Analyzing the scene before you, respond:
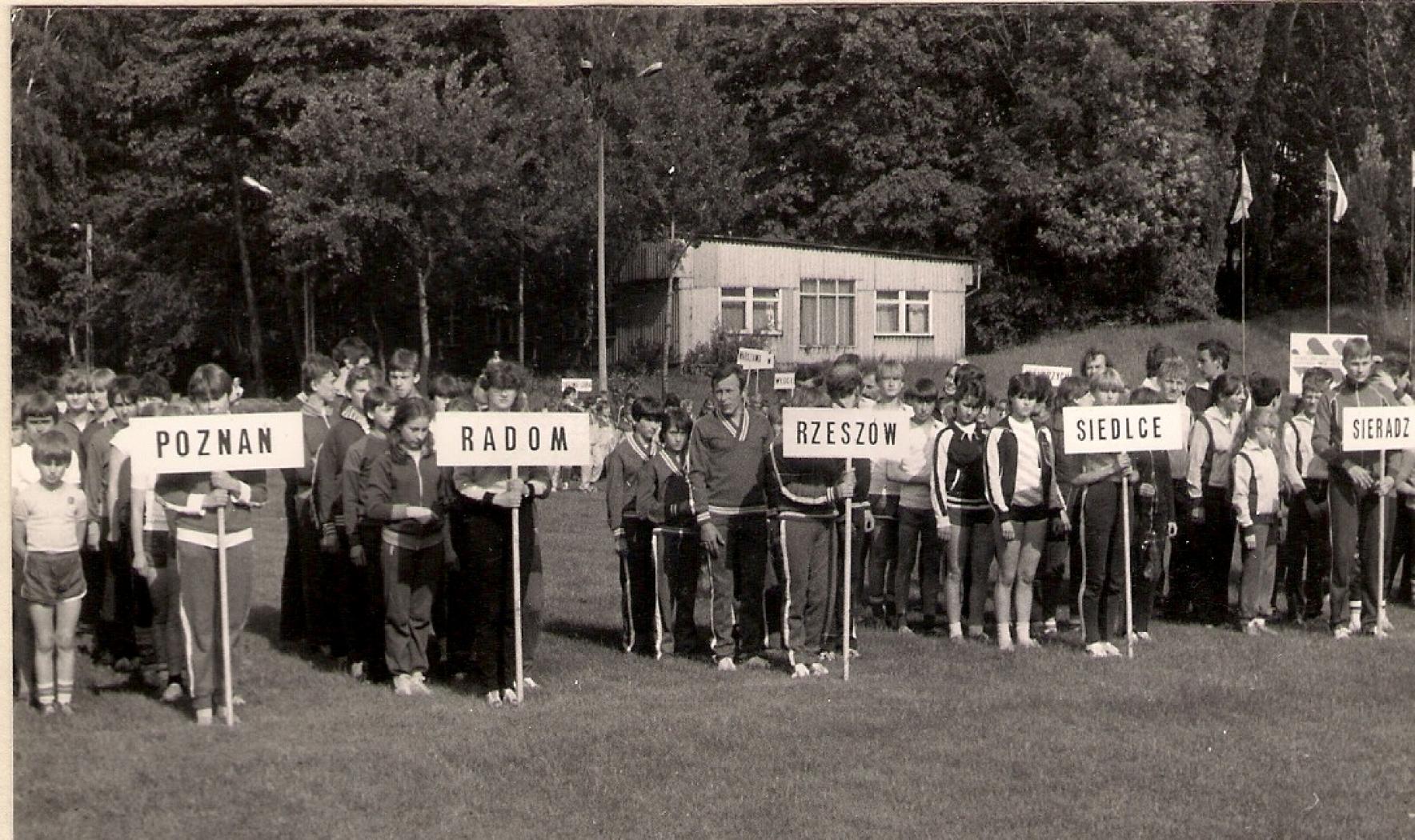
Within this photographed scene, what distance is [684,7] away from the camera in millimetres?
7461

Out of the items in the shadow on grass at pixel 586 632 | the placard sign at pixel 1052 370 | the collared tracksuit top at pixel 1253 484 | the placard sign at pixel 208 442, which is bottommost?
the shadow on grass at pixel 586 632

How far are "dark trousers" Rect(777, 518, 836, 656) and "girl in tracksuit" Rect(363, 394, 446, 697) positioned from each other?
2.00 meters

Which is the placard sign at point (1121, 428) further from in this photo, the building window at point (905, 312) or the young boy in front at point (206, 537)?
the young boy in front at point (206, 537)

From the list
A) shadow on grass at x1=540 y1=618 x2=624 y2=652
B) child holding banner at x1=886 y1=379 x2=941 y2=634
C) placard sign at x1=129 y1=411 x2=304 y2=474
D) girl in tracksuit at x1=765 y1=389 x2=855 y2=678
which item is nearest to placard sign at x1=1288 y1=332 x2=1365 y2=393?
child holding banner at x1=886 y1=379 x2=941 y2=634

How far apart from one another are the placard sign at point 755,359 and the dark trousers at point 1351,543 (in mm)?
3895

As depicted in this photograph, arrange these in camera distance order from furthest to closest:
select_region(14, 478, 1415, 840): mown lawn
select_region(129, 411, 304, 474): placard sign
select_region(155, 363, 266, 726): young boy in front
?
select_region(155, 363, 266, 726): young boy in front, select_region(129, 411, 304, 474): placard sign, select_region(14, 478, 1415, 840): mown lawn

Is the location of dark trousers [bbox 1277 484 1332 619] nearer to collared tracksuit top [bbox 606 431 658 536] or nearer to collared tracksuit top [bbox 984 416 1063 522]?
collared tracksuit top [bbox 984 416 1063 522]

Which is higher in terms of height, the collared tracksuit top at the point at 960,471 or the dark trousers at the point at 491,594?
the collared tracksuit top at the point at 960,471

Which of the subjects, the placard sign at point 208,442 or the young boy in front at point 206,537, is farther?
the young boy in front at point 206,537

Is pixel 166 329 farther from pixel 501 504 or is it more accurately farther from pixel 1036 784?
pixel 1036 784

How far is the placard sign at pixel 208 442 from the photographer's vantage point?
6883 mm

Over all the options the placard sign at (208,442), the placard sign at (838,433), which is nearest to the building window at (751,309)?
the placard sign at (838,433)

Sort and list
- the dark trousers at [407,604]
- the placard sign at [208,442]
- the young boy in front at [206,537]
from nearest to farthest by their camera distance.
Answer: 1. the placard sign at [208,442]
2. the young boy in front at [206,537]
3. the dark trousers at [407,604]

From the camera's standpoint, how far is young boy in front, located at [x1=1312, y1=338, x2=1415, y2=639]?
9508 mm
